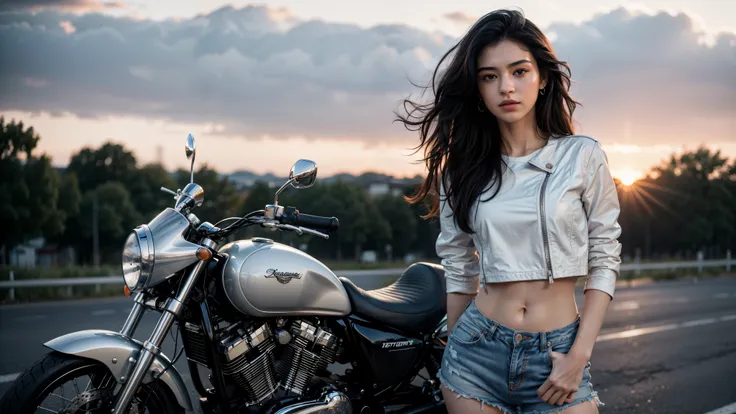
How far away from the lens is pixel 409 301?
377cm

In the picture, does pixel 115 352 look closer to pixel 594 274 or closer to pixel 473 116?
pixel 473 116

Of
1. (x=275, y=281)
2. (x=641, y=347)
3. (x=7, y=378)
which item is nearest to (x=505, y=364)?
(x=275, y=281)

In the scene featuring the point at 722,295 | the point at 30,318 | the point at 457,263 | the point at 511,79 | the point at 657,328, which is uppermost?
the point at 511,79

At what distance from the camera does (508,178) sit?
2.51m

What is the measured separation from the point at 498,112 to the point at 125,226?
269 ft

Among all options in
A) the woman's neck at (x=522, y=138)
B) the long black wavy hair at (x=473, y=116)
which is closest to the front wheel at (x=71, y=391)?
the long black wavy hair at (x=473, y=116)

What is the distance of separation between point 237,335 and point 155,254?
528 millimetres

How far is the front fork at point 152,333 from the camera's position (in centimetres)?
290

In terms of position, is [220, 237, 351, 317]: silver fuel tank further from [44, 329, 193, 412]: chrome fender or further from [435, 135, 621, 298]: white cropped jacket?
[435, 135, 621, 298]: white cropped jacket

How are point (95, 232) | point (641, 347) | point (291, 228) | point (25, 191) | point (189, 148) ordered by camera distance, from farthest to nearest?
point (95, 232), point (25, 191), point (641, 347), point (189, 148), point (291, 228)

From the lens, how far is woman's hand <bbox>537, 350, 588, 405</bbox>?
2287 mm

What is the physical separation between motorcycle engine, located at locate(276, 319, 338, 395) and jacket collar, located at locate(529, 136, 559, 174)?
1427mm

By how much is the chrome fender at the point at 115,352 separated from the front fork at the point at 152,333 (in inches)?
1.3

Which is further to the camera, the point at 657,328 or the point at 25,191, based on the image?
the point at 25,191
